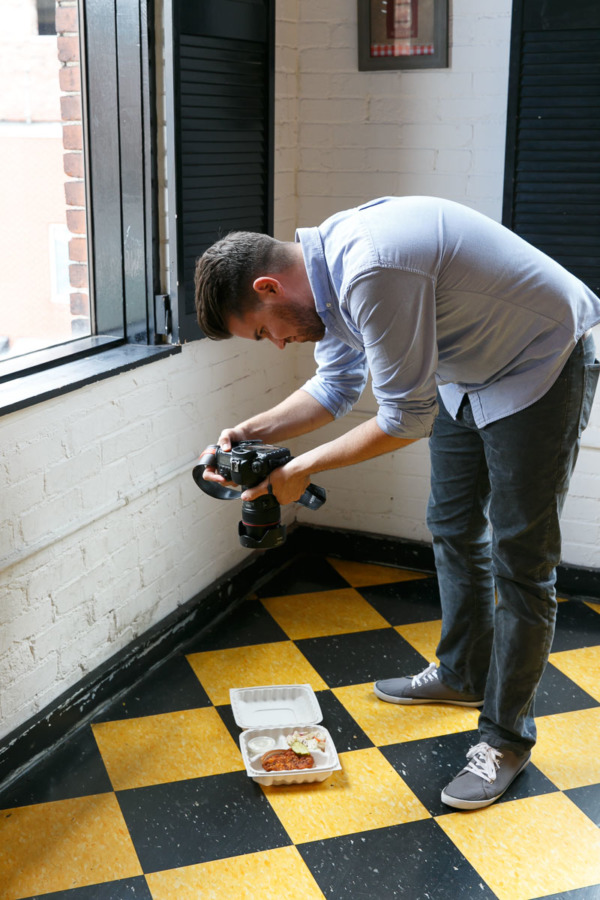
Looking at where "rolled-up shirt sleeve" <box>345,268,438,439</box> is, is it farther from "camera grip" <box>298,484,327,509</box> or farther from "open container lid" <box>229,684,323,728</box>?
"open container lid" <box>229,684,323,728</box>

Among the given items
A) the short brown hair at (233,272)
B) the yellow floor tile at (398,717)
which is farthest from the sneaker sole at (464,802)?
the short brown hair at (233,272)

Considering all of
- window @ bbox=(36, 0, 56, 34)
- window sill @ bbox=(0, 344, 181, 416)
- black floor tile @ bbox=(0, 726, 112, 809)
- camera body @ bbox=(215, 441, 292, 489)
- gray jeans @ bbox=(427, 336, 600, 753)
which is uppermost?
window @ bbox=(36, 0, 56, 34)

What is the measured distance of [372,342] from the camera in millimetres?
1735

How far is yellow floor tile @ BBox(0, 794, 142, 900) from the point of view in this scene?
6.24 ft

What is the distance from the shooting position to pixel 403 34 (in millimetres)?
2904

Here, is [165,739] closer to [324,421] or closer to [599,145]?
[324,421]

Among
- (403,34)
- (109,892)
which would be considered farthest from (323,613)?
(403,34)

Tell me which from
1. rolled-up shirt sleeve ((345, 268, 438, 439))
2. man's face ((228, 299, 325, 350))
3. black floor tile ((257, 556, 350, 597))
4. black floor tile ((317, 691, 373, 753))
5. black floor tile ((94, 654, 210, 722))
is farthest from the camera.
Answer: black floor tile ((257, 556, 350, 597))

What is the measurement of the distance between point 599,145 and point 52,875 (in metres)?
2.40

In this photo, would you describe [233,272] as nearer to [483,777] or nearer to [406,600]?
[483,777]

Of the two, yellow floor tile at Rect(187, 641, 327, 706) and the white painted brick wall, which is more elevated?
the white painted brick wall

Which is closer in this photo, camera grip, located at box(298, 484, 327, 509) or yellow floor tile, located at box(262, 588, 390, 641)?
camera grip, located at box(298, 484, 327, 509)

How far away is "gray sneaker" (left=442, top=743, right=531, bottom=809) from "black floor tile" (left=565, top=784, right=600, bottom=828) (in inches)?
5.2

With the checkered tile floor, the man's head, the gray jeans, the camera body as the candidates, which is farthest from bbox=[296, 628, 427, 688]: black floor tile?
the man's head
